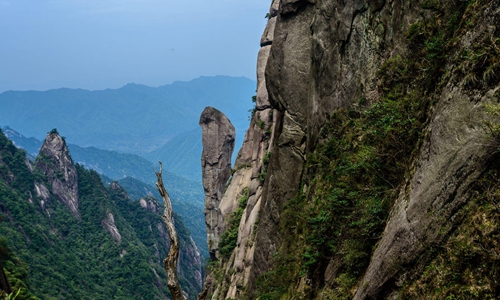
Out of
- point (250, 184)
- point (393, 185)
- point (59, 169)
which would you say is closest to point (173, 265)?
point (393, 185)

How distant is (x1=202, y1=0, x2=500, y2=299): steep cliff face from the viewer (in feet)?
17.9

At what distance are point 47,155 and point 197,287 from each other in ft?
119

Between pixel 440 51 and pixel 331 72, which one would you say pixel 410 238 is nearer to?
pixel 440 51

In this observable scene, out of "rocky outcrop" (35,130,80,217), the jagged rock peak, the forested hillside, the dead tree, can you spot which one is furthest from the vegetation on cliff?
"rocky outcrop" (35,130,80,217)

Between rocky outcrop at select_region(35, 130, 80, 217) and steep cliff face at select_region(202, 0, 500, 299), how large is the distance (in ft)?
206

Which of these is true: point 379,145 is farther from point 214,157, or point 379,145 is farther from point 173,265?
point 214,157

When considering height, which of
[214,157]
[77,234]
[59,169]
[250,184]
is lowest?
[250,184]

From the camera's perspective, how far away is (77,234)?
66.6 meters

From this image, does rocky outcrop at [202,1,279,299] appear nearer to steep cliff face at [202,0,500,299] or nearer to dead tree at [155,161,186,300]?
steep cliff face at [202,0,500,299]

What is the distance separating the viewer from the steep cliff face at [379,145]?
545 centimetres

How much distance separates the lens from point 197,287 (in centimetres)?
7794

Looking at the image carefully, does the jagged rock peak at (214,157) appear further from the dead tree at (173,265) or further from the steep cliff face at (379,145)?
the dead tree at (173,265)

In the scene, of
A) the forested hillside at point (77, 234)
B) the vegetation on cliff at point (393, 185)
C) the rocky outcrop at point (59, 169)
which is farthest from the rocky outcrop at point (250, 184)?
the rocky outcrop at point (59, 169)

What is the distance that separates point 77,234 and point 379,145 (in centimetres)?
6680
